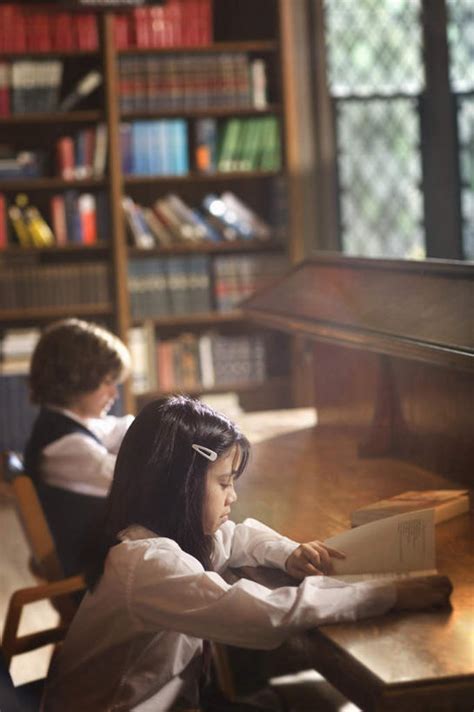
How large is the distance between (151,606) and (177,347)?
4.18 meters

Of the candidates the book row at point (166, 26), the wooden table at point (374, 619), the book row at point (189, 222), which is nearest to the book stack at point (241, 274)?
the book row at point (189, 222)

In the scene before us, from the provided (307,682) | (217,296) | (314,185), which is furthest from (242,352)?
(307,682)

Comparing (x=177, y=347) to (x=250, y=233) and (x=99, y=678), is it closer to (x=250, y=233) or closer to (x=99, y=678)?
(x=250, y=233)

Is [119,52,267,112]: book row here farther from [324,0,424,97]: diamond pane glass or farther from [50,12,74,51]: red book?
[324,0,424,97]: diamond pane glass

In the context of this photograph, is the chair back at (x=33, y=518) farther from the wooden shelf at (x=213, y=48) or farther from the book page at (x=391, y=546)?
the wooden shelf at (x=213, y=48)

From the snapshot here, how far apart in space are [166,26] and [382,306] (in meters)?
3.43

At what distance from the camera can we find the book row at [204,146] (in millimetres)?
5578

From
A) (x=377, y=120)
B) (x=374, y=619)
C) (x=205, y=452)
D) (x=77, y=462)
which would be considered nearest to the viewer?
(x=374, y=619)

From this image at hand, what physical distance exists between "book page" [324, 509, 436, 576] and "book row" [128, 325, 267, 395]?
4.13 m

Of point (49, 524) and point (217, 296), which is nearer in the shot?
point (49, 524)

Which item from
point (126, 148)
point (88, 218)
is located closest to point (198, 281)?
point (88, 218)

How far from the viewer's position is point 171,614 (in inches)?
61.3

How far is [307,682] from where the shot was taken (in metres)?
3.16

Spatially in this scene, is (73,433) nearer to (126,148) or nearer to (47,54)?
(126,148)
